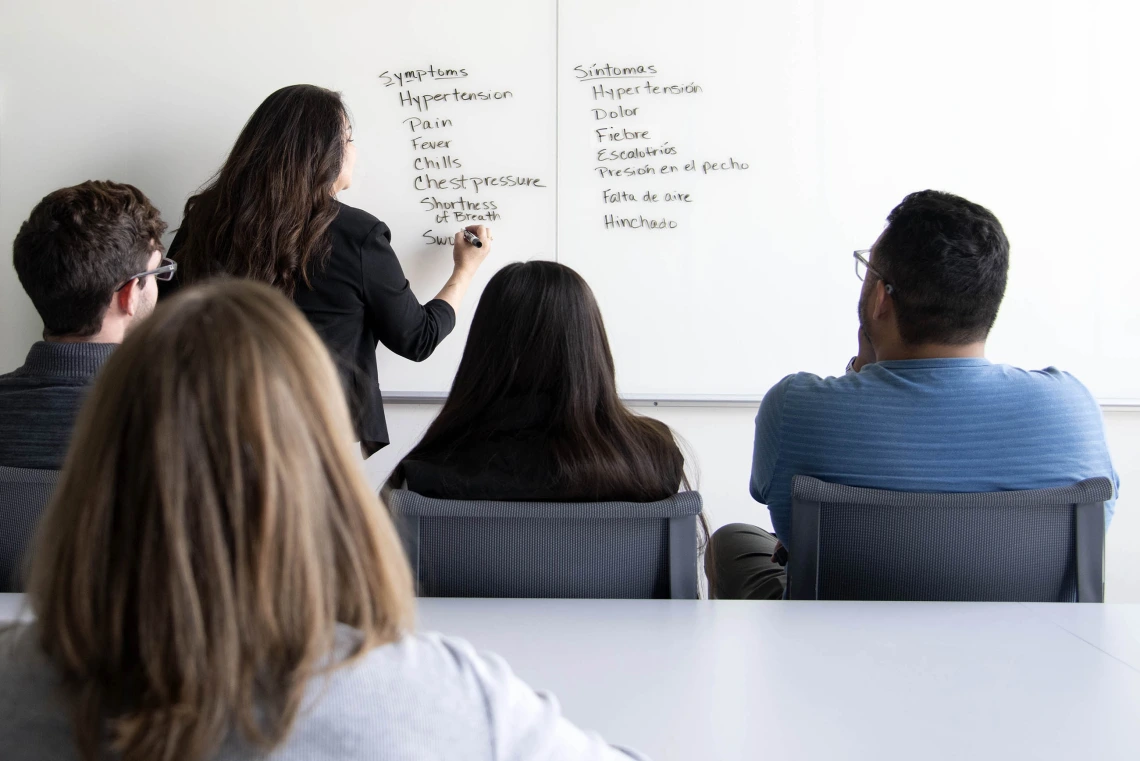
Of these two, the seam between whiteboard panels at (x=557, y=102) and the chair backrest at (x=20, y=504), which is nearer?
the chair backrest at (x=20, y=504)

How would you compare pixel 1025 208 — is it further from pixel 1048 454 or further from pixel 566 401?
pixel 566 401

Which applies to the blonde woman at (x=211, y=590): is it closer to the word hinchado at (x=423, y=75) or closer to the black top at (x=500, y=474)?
the black top at (x=500, y=474)

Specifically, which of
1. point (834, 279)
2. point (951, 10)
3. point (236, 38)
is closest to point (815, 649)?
point (834, 279)

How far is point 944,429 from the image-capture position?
5.11 feet

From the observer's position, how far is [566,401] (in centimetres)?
155

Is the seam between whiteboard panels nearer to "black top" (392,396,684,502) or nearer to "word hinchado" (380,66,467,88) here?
"word hinchado" (380,66,467,88)

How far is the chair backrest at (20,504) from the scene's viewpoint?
1.36m

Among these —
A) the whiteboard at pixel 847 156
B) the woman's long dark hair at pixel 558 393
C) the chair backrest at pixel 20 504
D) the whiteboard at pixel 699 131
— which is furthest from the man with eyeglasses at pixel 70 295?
the whiteboard at pixel 847 156

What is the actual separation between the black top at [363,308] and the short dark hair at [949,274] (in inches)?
48.2

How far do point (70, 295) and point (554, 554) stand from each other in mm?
1007

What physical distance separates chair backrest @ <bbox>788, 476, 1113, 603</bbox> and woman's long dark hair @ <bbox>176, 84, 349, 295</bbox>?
1388 millimetres

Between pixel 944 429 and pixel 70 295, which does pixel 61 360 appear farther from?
pixel 944 429

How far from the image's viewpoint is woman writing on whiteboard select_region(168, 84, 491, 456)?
2277mm

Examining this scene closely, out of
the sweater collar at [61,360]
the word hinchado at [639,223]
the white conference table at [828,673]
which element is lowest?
the white conference table at [828,673]
